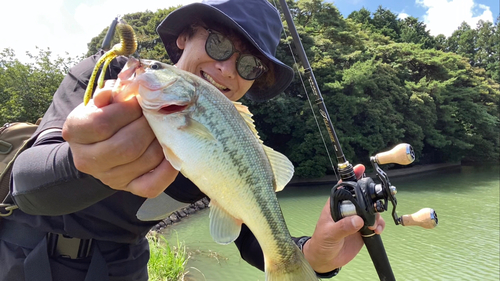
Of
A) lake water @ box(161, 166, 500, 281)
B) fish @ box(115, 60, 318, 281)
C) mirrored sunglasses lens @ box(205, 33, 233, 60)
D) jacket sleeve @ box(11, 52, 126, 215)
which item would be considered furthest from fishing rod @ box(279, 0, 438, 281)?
lake water @ box(161, 166, 500, 281)

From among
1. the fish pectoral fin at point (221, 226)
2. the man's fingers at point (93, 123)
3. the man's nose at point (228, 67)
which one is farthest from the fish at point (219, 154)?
the man's nose at point (228, 67)

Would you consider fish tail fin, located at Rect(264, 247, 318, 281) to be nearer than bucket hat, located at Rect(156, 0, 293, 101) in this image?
Yes

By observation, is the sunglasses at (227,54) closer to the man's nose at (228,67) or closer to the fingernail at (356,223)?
the man's nose at (228,67)

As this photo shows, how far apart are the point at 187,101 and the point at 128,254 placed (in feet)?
3.68

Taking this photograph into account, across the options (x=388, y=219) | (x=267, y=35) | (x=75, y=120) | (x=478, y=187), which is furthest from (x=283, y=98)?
(x=75, y=120)

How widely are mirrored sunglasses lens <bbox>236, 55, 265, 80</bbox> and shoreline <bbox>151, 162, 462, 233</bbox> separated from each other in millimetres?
4247

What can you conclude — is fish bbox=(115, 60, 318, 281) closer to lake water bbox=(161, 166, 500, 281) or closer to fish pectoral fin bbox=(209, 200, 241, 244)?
fish pectoral fin bbox=(209, 200, 241, 244)

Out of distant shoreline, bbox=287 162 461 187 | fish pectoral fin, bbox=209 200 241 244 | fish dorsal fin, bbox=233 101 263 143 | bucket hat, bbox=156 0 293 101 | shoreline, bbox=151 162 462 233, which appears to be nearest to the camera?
fish pectoral fin, bbox=209 200 241 244

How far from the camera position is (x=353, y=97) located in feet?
66.8

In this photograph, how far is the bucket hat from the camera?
1.98 m

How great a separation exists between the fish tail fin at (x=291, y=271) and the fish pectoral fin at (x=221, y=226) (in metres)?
0.25

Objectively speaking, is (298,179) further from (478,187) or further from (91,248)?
(91,248)

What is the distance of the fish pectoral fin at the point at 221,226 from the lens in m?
1.31

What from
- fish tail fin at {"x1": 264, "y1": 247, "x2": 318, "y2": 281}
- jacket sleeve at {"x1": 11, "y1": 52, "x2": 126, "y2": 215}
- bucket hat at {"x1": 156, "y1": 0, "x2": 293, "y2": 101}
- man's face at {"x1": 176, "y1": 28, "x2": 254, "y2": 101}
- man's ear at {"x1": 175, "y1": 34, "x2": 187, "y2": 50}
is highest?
bucket hat at {"x1": 156, "y1": 0, "x2": 293, "y2": 101}
